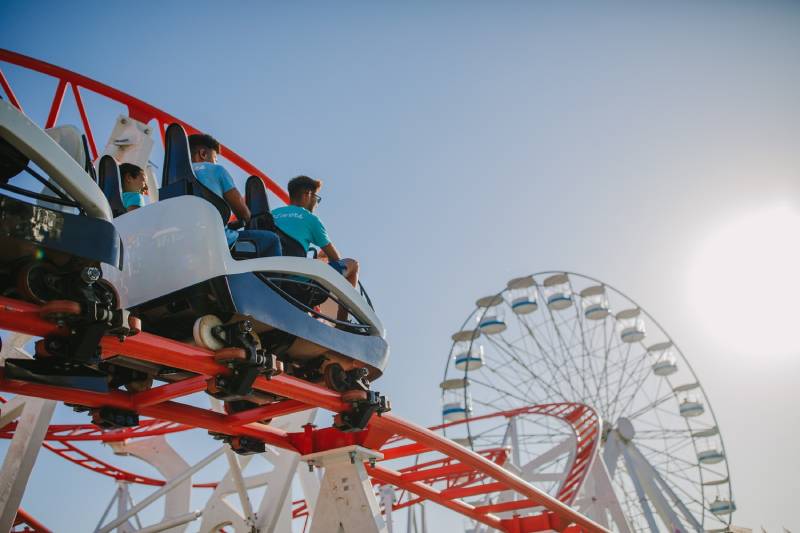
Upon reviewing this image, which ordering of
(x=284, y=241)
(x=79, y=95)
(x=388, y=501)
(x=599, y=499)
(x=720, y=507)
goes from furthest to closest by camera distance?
(x=720, y=507) → (x=599, y=499) → (x=388, y=501) → (x=79, y=95) → (x=284, y=241)

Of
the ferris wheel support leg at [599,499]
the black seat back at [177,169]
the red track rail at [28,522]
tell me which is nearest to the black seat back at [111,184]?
the black seat back at [177,169]

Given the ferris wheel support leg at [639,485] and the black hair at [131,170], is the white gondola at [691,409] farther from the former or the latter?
the black hair at [131,170]

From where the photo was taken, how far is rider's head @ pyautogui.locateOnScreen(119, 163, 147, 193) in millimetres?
3674

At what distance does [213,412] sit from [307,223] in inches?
56.7

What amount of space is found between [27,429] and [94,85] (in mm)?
3040

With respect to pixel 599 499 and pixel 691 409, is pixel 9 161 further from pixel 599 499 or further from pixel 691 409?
pixel 691 409

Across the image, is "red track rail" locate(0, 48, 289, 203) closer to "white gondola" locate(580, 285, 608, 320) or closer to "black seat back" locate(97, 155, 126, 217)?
"black seat back" locate(97, 155, 126, 217)

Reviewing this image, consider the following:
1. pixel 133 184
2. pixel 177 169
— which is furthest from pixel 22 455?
pixel 177 169

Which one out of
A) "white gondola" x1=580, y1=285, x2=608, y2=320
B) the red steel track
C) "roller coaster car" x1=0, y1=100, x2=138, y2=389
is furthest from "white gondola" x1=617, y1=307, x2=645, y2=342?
"roller coaster car" x1=0, y1=100, x2=138, y2=389

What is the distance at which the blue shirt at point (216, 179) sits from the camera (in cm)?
350

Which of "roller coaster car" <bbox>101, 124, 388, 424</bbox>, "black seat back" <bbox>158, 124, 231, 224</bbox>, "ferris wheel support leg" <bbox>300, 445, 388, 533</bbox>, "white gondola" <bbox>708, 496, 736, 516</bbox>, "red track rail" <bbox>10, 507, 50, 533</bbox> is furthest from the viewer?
"white gondola" <bbox>708, 496, 736, 516</bbox>

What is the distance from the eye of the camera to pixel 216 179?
355cm

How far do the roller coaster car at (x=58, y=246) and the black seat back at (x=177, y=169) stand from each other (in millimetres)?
556

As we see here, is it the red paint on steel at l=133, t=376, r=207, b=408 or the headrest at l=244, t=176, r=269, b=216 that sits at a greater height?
the headrest at l=244, t=176, r=269, b=216
